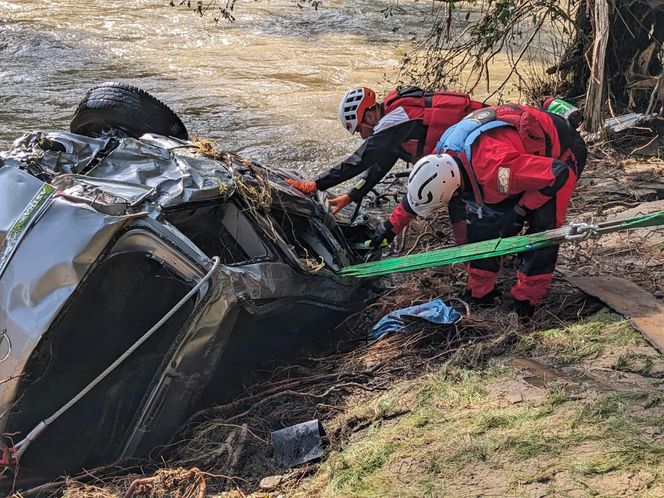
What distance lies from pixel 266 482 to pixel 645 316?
2.26 metres

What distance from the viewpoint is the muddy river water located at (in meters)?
8.82

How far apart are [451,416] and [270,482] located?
0.87m

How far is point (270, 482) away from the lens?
3285mm

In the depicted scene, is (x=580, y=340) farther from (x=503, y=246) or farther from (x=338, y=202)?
(x=338, y=202)

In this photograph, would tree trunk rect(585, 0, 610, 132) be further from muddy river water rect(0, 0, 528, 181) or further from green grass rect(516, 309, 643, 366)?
green grass rect(516, 309, 643, 366)

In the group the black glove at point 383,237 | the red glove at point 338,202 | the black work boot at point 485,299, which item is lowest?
the black work boot at point 485,299

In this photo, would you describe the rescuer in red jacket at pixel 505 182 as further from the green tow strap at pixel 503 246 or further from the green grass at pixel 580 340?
the green grass at pixel 580 340

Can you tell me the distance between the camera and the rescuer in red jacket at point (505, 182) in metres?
4.29

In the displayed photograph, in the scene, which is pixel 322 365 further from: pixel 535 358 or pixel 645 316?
pixel 645 316

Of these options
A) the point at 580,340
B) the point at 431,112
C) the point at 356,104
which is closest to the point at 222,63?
the point at 356,104

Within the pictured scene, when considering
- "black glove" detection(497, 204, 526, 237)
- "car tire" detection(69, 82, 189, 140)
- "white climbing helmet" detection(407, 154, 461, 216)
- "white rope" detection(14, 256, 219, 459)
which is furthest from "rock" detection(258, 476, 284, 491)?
"car tire" detection(69, 82, 189, 140)

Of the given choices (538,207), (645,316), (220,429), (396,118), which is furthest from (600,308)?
(220,429)

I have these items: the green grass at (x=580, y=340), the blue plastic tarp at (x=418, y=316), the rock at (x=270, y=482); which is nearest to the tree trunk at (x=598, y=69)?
the green grass at (x=580, y=340)

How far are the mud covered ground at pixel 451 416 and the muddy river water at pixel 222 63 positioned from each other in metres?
4.03
